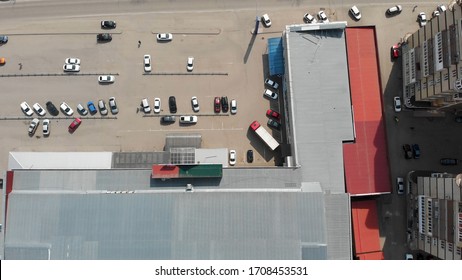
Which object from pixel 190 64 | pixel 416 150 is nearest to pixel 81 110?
pixel 190 64

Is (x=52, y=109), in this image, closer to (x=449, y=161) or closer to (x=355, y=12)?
(x=355, y=12)

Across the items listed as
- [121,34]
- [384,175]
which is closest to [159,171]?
[121,34]

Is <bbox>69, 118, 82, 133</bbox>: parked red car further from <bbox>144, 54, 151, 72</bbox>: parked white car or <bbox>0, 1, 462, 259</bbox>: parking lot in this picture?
<bbox>144, 54, 151, 72</bbox>: parked white car

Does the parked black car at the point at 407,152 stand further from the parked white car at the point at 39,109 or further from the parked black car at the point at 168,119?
the parked white car at the point at 39,109

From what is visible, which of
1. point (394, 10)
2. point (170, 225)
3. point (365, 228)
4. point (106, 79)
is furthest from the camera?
point (394, 10)

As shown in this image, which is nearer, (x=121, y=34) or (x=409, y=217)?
(x=409, y=217)

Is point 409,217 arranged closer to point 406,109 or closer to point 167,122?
point 406,109

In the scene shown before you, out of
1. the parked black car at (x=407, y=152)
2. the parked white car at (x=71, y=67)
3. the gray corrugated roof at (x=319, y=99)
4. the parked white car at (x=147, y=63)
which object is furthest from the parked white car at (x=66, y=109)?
the parked black car at (x=407, y=152)
